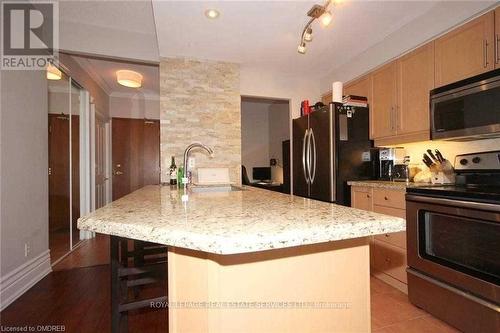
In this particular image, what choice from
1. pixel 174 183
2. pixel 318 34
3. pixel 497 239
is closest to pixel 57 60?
pixel 174 183

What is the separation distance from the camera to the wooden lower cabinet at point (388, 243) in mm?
2010

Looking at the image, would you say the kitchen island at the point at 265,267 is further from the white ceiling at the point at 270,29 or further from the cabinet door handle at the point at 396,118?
the cabinet door handle at the point at 396,118

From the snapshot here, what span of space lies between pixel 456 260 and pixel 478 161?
832 mm

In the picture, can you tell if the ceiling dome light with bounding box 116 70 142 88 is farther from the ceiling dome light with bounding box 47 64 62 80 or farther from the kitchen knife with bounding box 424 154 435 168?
the kitchen knife with bounding box 424 154 435 168

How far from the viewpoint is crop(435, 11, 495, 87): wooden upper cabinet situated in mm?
1697

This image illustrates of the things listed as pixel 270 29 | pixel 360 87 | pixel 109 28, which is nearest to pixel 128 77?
pixel 109 28

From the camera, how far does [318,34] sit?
8.09 feet

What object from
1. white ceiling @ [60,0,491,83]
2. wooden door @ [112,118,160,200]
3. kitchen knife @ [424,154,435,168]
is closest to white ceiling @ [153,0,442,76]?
white ceiling @ [60,0,491,83]

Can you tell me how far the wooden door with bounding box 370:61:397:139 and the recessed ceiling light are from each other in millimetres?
1794

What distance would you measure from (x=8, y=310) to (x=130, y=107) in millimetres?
3766

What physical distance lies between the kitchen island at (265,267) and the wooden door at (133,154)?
172 inches

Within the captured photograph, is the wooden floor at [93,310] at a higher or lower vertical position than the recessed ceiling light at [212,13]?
lower

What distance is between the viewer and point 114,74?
377 centimetres

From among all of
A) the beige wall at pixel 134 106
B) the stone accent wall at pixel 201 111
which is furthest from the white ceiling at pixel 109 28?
the beige wall at pixel 134 106
